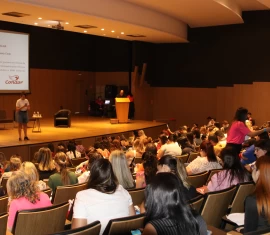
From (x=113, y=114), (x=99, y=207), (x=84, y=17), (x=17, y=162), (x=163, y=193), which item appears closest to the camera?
(x=163, y=193)

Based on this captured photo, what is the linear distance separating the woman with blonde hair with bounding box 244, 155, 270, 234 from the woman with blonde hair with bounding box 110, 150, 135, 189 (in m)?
2.03

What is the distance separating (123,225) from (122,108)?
13.7 metres

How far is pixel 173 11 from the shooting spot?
575 inches

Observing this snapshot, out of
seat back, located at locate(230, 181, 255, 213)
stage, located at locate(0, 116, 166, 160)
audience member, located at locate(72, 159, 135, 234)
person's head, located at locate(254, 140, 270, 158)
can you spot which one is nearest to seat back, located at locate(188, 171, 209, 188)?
person's head, located at locate(254, 140, 270, 158)

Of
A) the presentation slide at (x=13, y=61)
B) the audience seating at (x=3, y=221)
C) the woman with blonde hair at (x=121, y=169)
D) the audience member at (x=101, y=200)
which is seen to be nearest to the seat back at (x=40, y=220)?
the audience seating at (x=3, y=221)

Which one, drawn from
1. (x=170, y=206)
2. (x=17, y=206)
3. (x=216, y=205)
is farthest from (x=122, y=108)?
(x=170, y=206)

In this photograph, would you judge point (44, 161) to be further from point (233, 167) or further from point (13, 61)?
point (13, 61)

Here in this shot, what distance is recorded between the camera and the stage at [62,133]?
11.2 meters

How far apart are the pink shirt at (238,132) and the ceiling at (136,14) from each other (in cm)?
341

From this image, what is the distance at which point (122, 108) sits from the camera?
54.7ft

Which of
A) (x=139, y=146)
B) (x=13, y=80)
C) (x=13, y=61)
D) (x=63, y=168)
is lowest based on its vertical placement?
(x=139, y=146)

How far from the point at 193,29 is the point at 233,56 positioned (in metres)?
2.17

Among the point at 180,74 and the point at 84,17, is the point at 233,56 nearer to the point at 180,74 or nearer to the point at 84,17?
the point at 180,74

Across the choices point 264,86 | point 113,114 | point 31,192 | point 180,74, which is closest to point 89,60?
point 113,114
